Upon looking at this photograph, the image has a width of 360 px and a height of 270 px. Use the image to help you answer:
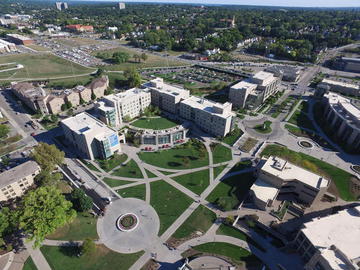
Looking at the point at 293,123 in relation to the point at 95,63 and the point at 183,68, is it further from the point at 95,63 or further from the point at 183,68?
the point at 95,63

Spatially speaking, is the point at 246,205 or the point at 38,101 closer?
the point at 246,205

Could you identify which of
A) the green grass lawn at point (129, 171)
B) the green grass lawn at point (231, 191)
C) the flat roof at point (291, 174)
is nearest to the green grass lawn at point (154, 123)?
the green grass lawn at point (129, 171)

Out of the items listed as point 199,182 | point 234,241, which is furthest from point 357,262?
point 199,182

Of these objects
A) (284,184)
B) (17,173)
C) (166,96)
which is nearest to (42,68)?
(166,96)

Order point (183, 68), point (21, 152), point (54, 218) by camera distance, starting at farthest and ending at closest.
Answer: point (183, 68) → point (21, 152) → point (54, 218)

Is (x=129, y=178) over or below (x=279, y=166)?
below

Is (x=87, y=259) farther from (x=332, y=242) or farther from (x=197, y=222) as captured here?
(x=332, y=242)
